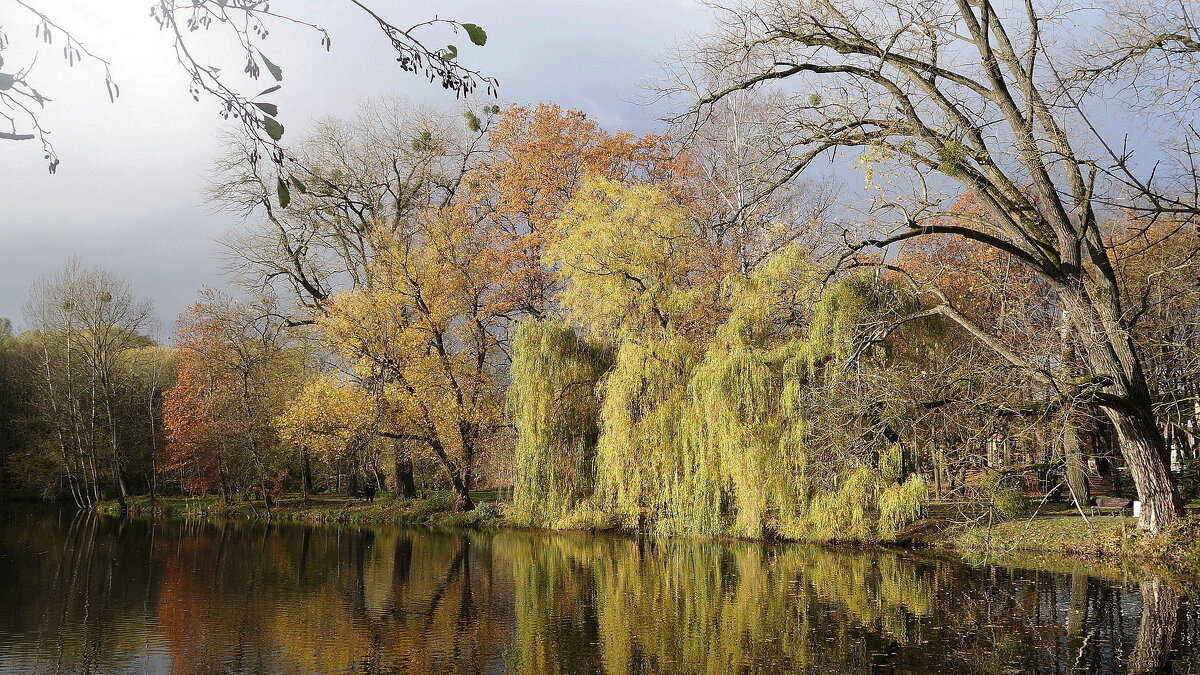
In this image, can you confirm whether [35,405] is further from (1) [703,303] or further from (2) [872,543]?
(2) [872,543]

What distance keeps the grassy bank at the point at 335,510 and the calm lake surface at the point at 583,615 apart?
709cm

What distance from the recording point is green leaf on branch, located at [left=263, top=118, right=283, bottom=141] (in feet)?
7.12

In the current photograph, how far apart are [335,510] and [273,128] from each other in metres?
27.6

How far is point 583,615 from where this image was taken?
11.0 m

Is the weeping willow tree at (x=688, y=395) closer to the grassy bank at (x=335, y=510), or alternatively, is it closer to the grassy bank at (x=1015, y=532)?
the grassy bank at (x=1015, y=532)

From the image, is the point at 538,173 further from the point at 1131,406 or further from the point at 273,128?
the point at 273,128

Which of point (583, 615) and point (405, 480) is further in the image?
point (405, 480)

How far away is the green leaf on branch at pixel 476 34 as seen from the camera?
216cm

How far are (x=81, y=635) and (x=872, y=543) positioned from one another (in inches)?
533

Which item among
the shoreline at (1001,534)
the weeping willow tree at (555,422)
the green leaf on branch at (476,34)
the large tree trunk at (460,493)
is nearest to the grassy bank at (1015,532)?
the shoreline at (1001,534)

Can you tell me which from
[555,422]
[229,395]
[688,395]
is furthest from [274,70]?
[229,395]

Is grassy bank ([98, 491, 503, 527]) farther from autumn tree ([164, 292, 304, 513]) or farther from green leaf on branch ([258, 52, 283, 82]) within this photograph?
green leaf on branch ([258, 52, 283, 82])

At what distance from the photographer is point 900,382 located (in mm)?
14789

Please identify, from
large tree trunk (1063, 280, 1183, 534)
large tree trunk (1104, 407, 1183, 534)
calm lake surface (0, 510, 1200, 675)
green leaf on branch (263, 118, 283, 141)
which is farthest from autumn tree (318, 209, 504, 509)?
green leaf on branch (263, 118, 283, 141)
